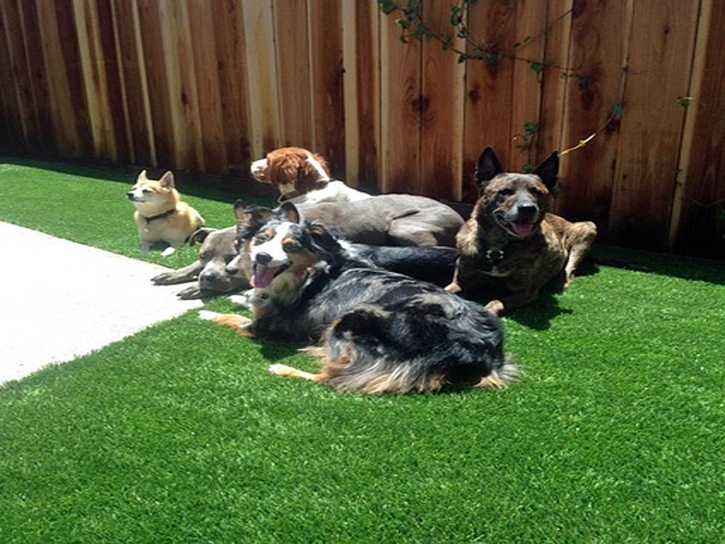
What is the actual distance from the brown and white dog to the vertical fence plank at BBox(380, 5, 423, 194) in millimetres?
545

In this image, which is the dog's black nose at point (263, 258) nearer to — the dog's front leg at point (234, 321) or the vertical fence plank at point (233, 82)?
the dog's front leg at point (234, 321)

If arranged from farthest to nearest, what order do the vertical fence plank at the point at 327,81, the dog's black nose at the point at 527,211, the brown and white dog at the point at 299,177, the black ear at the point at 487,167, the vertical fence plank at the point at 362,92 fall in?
the vertical fence plank at the point at 327,81 → the vertical fence plank at the point at 362,92 → the brown and white dog at the point at 299,177 → the black ear at the point at 487,167 → the dog's black nose at the point at 527,211

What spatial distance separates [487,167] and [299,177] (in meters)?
2.25

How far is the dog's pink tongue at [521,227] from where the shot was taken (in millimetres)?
3975

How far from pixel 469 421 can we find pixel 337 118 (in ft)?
15.0

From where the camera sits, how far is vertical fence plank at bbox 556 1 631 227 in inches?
195

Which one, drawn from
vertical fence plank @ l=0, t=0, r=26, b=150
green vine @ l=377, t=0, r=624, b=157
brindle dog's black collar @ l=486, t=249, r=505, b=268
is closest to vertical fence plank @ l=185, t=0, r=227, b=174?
green vine @ l=377, t=0, r=624, b=157

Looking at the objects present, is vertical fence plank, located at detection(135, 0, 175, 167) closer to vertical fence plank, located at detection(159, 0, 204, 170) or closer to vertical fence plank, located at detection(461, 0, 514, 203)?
vertical fence plank, located at detection(159, 0, 204, 170)

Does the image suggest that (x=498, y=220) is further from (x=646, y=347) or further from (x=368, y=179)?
(x=368, y=179)

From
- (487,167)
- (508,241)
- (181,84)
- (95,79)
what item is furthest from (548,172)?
(95,79)

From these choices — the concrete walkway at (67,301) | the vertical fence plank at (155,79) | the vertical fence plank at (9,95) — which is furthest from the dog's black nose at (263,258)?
the vertical fence plank at (9,95)

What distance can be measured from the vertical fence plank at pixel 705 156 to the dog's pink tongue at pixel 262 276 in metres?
3.30

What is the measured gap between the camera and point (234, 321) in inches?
155

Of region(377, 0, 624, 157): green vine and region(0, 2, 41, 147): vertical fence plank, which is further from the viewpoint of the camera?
region(0, 2, 41, 147): vertical fence plank
